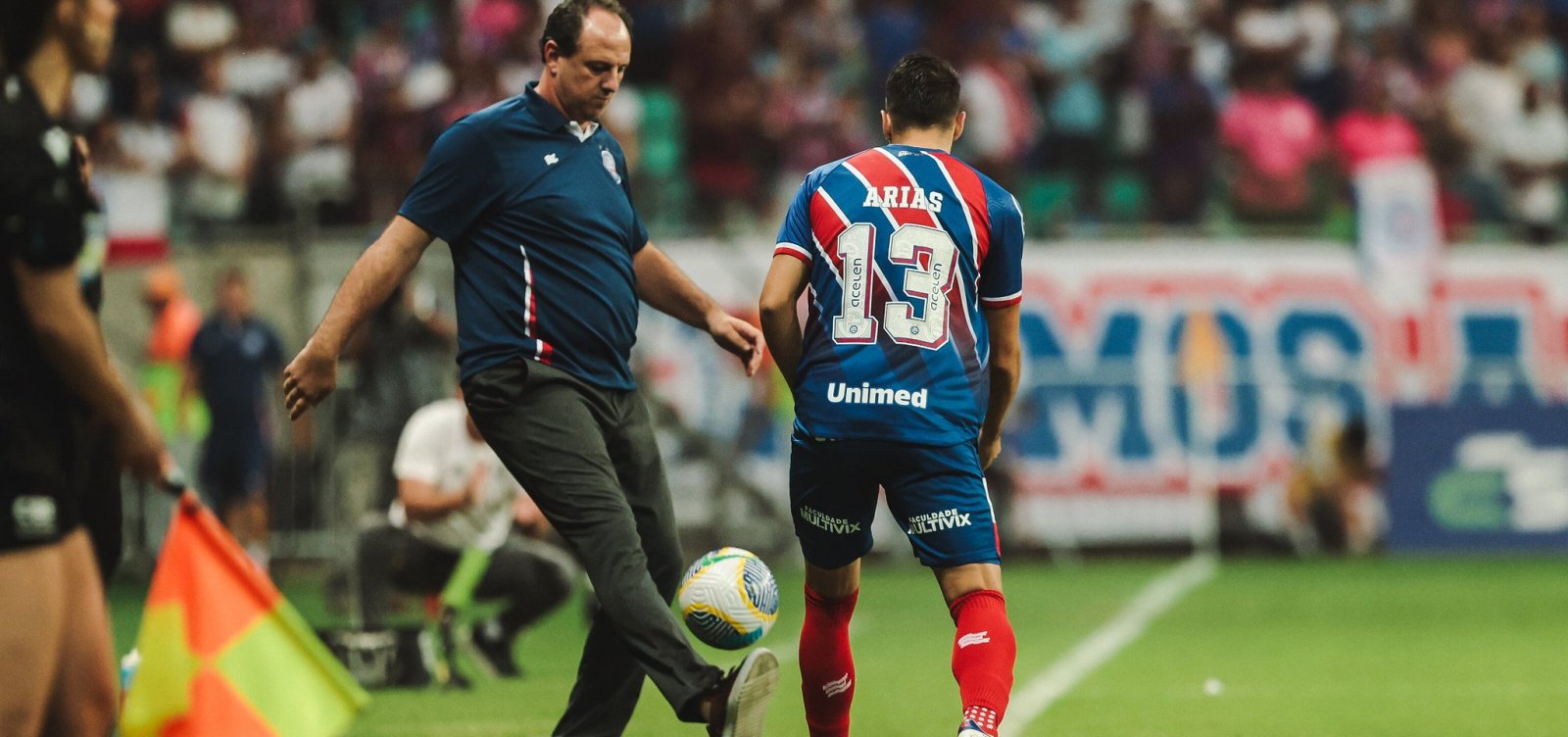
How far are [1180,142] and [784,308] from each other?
14.3 metres

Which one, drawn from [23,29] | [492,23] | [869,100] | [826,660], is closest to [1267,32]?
[869,100]

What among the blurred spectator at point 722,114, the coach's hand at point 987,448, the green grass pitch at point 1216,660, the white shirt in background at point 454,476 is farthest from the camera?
the blurred spectator at point 722,114

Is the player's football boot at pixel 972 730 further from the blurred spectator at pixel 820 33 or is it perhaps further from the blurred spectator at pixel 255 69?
the blurred spectator at pixel 820 33

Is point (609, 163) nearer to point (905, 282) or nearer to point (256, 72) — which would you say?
point (905, 282)

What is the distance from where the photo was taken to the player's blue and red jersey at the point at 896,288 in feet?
20.9

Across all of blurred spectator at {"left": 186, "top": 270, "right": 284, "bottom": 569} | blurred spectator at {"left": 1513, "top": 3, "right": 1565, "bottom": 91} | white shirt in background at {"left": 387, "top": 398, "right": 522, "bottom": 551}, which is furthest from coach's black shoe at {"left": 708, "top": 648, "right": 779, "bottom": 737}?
blurred spectator at {"left": 1513, "top": 3, "right": 1565, "bottom": 91}

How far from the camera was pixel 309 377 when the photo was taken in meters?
6.19

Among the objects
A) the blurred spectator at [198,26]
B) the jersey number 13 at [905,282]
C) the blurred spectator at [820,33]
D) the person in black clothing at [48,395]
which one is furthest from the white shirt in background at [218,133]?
the person in black clothing at [48,395]

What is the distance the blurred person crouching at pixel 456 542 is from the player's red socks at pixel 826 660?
12.8 feet

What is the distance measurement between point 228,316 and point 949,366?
11976 millimetres

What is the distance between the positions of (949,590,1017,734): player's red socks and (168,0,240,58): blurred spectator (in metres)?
15.1

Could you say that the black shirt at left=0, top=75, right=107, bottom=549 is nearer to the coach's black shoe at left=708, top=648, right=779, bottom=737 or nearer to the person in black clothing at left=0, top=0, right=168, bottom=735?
the person in black clothing at left=0, top=0, right=168, bottom=735

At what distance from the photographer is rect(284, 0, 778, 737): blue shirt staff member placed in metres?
6.32

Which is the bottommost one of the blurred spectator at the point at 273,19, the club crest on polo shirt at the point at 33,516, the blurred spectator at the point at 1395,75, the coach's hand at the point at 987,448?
the coach's hand at the point at 987,448
